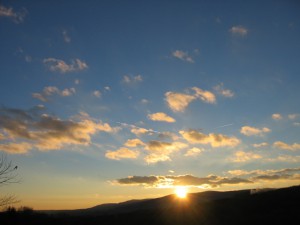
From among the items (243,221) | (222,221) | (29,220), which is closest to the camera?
(243,221)

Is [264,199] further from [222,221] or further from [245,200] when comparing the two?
[222,221]

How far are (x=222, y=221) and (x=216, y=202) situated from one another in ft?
38.9

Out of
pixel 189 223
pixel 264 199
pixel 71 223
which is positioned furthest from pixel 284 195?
→ pixel 71 223

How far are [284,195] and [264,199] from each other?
3022mm

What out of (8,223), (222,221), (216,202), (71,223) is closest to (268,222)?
(222,221)

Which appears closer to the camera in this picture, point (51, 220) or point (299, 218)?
point (299, 218)

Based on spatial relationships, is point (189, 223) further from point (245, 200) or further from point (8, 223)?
point (8, 223)

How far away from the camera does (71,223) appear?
62.8 meters

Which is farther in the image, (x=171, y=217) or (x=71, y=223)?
(x=71, y=223)

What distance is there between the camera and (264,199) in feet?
169

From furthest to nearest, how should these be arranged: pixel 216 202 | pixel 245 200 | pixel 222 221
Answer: pixel 216 202
pixel 245 200
pixel 222 221

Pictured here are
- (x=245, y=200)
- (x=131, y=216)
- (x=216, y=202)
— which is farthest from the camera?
(x=131, y=216)

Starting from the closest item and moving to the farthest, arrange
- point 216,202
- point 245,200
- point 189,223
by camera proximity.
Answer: point 189,223
point 245,200
point 216,202

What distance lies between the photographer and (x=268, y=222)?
127 ft
